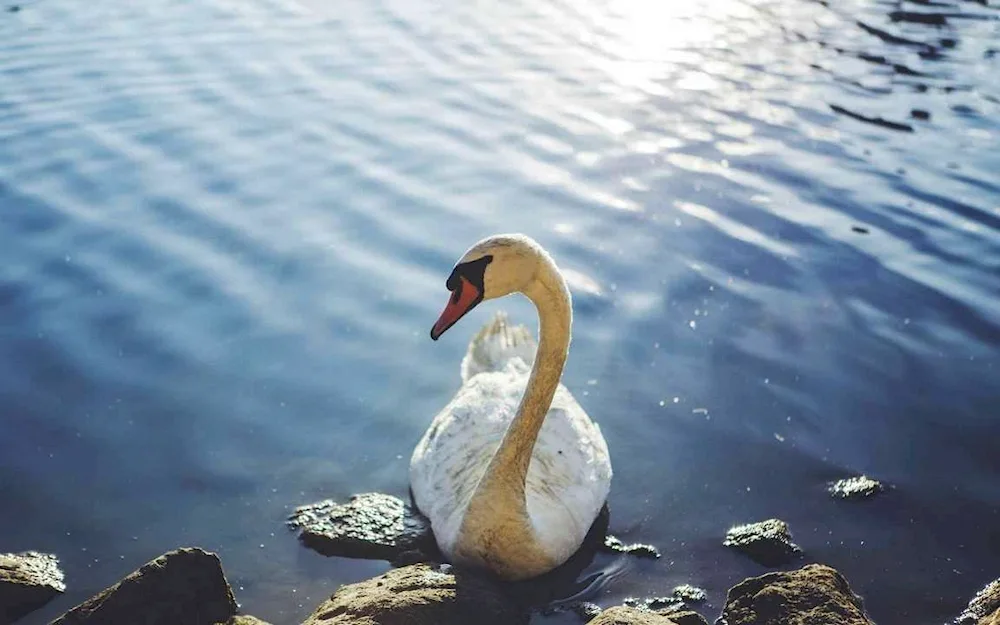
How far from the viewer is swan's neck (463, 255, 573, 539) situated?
847 cm

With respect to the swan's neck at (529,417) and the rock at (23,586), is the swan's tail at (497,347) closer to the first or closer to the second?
the swan's neck at (529,417)

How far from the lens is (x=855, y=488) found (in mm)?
10211

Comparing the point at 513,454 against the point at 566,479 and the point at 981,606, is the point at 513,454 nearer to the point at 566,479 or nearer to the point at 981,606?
the point at 566,479

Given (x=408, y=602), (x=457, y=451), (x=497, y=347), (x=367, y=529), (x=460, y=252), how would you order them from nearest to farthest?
(x=408, y=602) < (x=367, y=529) < (x=457, y=451) < (x=497, y=347) < (x=460, y=252)

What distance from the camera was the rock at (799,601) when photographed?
297 inches

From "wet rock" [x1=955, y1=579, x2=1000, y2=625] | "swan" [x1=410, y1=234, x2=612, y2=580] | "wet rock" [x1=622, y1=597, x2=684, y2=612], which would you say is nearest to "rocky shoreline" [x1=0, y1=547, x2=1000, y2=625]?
"wet rock" [x1=955, y1=579, x2=1000, y2=625]

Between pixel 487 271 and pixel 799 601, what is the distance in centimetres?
307

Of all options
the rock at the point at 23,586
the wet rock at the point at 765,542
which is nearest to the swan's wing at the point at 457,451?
the wet rock at the point at 765,542

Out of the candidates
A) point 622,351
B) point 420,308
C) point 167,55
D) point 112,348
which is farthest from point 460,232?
point 167,55

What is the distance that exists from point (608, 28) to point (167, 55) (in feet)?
26.7

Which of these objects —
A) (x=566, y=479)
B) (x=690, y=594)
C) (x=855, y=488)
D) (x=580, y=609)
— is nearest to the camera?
(x=580, y=609)

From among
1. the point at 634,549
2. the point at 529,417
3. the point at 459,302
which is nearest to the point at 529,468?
the point at 529,417

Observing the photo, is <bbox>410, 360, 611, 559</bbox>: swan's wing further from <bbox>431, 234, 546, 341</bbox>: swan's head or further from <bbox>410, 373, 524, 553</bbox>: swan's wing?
<bbox>431, 234, 546, 341</bbox>: swan's head

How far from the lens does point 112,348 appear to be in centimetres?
1206
